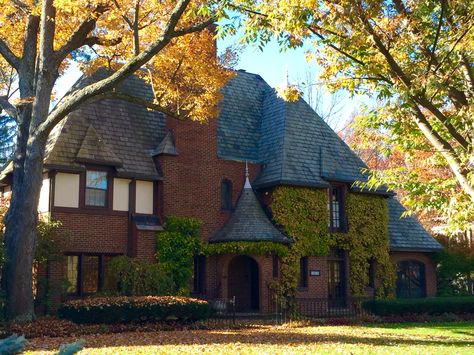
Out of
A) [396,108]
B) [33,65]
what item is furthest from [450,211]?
[33,65]

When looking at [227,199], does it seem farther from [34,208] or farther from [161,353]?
[161,353]

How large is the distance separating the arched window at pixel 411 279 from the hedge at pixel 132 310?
1389 centimetres

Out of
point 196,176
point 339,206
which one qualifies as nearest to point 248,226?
point 196,176

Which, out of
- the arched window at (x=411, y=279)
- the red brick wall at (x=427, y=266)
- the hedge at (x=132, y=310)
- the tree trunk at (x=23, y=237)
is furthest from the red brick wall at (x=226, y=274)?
the arched window at (x=411, y=279)

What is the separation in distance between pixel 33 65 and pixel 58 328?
880cm

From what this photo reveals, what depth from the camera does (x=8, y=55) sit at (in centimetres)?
2019

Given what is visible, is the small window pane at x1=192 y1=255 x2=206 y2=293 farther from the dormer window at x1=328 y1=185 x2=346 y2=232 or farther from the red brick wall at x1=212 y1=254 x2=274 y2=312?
the dormer window at x1=328 y1=185 x2=346 y2=232

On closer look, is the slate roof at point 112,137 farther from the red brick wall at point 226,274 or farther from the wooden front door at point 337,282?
the wooden front door at point 337,282

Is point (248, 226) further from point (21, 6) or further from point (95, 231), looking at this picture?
point (21, 6)

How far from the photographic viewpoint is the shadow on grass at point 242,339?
14844 millimetres

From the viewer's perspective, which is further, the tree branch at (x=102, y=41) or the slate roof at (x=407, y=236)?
the slate roof at (x=407, y=236)

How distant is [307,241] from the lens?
1003 inches

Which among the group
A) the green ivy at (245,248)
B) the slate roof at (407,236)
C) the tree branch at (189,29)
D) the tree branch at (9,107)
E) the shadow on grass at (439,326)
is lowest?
the shadow on grass at (439,326)

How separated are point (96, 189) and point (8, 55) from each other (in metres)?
5.56
